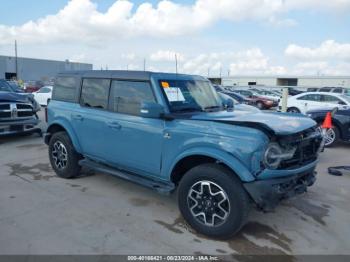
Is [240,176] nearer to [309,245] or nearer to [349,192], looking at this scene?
[309,245]

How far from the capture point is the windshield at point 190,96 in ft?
13.3

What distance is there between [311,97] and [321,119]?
651 centimetres

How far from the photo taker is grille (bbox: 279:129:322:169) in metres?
3.50

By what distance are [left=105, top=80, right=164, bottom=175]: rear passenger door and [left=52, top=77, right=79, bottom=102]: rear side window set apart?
100cm

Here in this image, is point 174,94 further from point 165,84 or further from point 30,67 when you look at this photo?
point 30,67

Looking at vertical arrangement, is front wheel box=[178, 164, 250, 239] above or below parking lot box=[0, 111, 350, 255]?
above

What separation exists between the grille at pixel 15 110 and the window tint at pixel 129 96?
16.5 feet

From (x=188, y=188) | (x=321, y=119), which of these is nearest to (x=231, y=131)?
(x=188, y=188)

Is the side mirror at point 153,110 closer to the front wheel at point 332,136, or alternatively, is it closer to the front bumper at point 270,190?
the front bumper at point 270,190

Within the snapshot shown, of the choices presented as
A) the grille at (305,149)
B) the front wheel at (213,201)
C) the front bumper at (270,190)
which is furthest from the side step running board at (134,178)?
the grille at (305,149)

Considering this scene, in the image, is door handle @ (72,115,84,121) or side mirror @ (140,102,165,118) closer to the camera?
side mirror @ (140,102,165,118)

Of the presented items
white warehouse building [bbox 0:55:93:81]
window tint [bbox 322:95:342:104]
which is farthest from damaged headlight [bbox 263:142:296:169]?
white warehouse building [bbox 0:55:93:81]

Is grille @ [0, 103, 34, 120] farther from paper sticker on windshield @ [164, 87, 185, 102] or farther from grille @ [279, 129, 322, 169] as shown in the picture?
grille @ [279, 129, 322, 169]

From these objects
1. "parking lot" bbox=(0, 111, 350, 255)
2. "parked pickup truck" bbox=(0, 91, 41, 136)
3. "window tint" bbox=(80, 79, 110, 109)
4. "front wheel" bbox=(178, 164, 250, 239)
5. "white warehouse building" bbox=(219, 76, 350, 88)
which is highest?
"white warehouse building" bbox=(219, 76, 350, 88)
